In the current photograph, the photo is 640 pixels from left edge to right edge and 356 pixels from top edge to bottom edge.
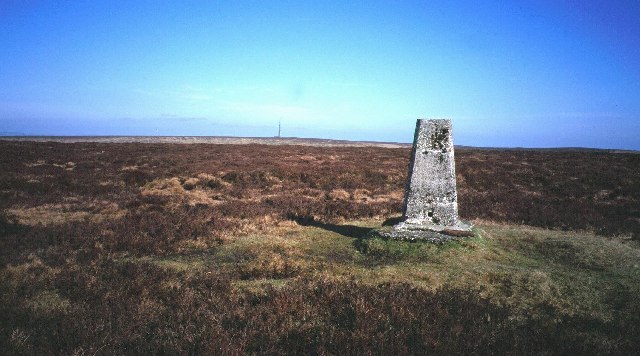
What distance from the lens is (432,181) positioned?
1058 centimetres

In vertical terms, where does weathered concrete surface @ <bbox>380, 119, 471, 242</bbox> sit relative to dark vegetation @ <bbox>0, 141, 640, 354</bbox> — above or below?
above

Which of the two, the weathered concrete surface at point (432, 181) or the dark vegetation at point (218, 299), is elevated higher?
the weathered concrete surface at point (432, 181)

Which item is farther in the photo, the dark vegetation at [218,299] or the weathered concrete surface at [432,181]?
the weathered concrete surface at [432,181]

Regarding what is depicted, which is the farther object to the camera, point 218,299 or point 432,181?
point 432,181

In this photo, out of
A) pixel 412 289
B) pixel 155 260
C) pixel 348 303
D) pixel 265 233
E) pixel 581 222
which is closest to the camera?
pixel 348 303

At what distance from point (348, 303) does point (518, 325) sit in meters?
2.43

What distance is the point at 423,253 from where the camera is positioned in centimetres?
902

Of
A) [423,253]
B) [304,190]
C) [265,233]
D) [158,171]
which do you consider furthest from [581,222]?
[158,171]

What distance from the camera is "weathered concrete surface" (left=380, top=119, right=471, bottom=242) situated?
1045 cm

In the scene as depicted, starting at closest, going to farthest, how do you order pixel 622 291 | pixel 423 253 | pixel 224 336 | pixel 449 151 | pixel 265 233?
pixel 224 336, pixel 622 291, pixel 423 253, pixel 449 151, pixel 265 233

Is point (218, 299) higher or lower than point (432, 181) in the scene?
lower

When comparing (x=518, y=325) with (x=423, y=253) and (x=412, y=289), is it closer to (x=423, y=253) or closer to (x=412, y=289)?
(x=412, y=289)

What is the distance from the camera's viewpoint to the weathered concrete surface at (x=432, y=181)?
1045 centimetres

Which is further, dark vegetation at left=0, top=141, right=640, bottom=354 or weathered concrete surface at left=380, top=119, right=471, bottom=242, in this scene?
weathered concrete surface at left=380, top=119, right=471, bottom=242
